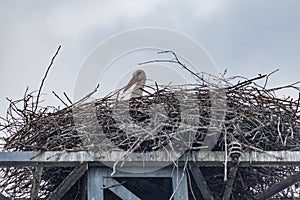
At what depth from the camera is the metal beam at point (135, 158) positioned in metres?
3.85

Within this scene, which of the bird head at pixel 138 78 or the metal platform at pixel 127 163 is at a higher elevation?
the bird head at pixel 138 78

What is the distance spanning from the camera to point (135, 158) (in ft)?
12.9

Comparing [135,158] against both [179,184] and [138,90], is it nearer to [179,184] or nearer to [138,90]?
[179,184]

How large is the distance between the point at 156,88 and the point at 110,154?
675 millimetres

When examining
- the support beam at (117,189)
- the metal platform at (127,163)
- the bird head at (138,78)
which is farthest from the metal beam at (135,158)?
the bird head at (138,78)

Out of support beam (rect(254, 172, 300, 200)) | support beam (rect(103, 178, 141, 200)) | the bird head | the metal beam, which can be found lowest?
support beam (rect(103, 178, 141, 200))

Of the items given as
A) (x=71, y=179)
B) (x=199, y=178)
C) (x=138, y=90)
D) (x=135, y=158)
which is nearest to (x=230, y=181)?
(x=199, y=178)

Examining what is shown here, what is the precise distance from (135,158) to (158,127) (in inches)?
9.9

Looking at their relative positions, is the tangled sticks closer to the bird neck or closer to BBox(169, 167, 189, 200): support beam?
BBox(169, 167, 189, 200): support beam

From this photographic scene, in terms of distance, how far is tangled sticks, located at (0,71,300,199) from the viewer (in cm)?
409

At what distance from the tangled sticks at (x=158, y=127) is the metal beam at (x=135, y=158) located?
0.07m

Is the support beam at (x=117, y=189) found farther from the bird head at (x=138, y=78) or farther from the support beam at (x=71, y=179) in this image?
the bird head at (x=138, y=78)

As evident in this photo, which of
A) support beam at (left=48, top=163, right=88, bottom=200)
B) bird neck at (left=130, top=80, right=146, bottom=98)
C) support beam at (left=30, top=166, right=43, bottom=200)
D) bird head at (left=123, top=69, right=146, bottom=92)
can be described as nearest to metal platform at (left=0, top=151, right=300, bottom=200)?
support beam at (left=48, top=163, right=88, bottom=200)

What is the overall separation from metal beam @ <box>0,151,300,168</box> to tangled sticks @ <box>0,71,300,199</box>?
2.7 inches
